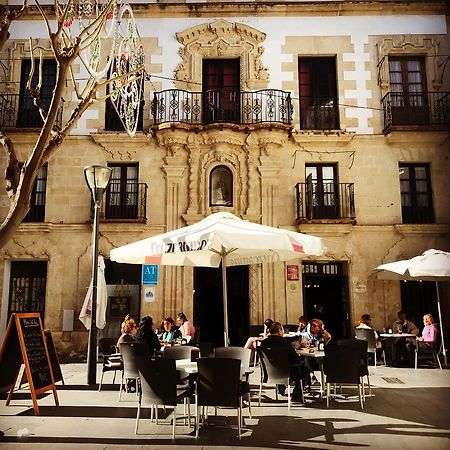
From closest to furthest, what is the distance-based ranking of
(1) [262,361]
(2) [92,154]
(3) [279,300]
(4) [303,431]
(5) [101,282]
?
(4) [303,431] → (1) [262,361] → (5) [101,282] → (3) [279,300] → (2) [92,154]

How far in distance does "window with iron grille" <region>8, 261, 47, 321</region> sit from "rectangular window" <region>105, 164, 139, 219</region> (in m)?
2.66

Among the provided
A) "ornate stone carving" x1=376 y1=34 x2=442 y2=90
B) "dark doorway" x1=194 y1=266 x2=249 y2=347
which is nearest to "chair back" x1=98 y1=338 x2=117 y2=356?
"dark doorway" x1=194 y1=266 x2=249 y2=347

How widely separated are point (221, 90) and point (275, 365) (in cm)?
1014

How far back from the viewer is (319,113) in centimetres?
1473

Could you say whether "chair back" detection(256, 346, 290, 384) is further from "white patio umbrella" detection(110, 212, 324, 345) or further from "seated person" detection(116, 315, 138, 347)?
"seated person" detection(116, 315, 138, 347)

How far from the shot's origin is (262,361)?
7.01 metres

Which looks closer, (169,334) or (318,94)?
(169,334)

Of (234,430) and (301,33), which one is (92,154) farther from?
(234,430)

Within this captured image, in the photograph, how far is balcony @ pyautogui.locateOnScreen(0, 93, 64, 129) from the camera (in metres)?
14.5

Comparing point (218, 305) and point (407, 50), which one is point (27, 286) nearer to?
point (218, 305)

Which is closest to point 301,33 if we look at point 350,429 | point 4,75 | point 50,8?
point 50,8

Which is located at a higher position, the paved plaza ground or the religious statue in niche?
the religious statue in niche

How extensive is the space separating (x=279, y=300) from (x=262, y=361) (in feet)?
21.4

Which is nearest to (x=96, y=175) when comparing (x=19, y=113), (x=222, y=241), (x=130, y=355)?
(x=130, y=355)
